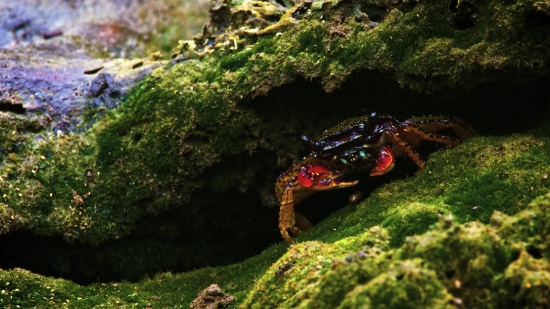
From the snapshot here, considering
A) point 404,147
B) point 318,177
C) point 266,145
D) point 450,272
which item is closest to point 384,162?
point 404,147

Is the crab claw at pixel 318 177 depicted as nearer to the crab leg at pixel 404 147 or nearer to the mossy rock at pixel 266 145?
the mossy rock at pixel 266 145

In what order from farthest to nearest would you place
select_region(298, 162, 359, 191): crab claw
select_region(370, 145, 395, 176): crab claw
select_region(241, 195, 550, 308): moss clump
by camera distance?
select_region(298, 162, 359, 191): crab claw, select_region(370, 145, 395, 176): crab claw, select_region(241, 195, 550, 308): moss clump

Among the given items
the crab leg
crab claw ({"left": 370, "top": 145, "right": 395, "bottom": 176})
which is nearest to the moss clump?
the crab leg

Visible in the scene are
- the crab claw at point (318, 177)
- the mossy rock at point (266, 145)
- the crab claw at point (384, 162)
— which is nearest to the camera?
the mossy rock at point (266, 145)

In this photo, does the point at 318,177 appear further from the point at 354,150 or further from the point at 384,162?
the point at 384,162

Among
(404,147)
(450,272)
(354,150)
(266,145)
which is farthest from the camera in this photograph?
(266,145)

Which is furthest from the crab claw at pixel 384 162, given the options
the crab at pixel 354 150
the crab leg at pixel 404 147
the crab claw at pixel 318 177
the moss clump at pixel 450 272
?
the moss clump at pixel 450 272

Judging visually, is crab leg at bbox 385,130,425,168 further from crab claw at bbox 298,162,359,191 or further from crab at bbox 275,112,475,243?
crab claw at bbox 298,162,359,191

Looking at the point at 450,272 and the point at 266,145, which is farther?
the point at 266,145
